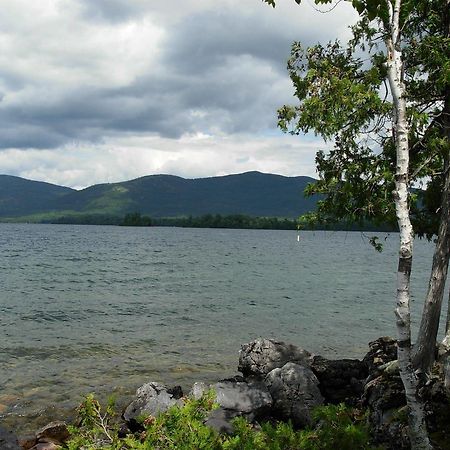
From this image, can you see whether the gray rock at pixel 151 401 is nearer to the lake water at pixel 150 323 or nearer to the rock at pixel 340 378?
the lake water at pixel 150 323

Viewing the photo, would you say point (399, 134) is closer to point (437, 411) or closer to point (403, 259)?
point (403, 259)

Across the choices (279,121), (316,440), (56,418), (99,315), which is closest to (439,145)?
(279,121)

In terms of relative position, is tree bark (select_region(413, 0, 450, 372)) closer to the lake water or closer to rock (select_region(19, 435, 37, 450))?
the lake water

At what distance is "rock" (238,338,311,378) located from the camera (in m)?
21.3

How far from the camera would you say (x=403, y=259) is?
27.6 ft

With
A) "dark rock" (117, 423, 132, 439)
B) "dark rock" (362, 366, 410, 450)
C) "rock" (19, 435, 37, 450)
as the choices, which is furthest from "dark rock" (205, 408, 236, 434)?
"rock" (19, 435, 37, 450)

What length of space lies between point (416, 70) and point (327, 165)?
174 inches

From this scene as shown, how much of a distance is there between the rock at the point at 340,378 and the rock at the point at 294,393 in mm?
1464

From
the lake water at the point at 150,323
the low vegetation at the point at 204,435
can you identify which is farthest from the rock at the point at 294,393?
the low vegetation at the point at 204,435

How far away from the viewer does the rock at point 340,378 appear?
1894 cm

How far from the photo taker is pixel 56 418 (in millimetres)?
17094

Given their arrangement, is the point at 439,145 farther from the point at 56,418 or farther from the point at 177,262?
the point at 177,262

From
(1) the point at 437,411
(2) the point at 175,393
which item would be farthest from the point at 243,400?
(1) the point at 437,411

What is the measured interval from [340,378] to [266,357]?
346 centimetres
